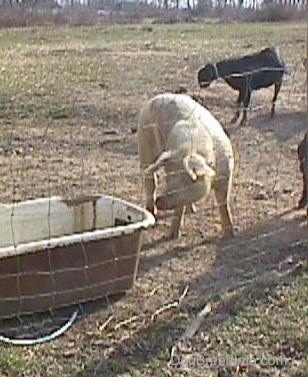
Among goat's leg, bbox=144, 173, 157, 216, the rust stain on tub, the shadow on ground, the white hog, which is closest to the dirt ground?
the shadow on ground

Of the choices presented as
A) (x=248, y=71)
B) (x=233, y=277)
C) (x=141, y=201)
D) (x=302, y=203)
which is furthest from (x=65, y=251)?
(x=248, y=71)

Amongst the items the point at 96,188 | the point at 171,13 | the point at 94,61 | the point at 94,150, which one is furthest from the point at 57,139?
the point at 171,13

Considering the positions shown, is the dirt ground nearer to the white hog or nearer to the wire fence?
the wire fence

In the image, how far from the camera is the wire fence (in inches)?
186

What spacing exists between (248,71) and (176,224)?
561 cm

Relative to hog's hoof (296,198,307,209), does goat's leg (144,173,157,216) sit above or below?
above

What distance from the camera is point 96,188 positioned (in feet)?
24.7

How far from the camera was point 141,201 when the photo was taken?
23.4 ft

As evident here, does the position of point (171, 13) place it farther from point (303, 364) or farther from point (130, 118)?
point (303, 364)

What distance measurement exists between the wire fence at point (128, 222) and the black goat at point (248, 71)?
1.06m

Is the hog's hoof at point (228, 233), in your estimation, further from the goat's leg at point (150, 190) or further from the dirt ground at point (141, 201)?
the goat's leg at point (150, 190)

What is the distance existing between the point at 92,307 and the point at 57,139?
5059 mm

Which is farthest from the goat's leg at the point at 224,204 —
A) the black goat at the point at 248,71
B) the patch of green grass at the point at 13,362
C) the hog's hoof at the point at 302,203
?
the black goat at the point at 248,71

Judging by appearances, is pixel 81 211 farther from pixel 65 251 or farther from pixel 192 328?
pixel 192 328
